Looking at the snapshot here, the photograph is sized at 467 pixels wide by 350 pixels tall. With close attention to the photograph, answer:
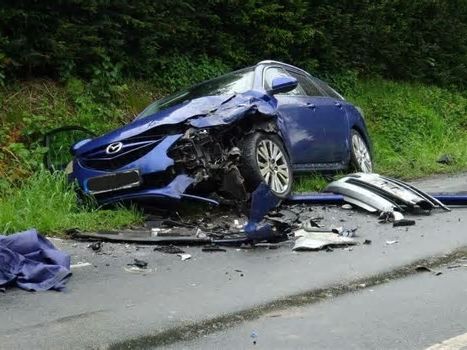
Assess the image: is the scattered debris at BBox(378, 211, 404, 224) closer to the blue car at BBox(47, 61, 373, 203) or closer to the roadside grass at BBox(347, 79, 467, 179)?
the blue car at BBox(47, 61, 373, 203)

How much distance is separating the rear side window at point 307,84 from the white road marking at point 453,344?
246 inches

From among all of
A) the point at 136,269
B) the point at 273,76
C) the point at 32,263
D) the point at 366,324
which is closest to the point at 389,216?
the point at 273,76

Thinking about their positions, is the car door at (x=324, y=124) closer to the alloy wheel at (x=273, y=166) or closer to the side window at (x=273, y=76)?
the side window at (x=273, y=76)

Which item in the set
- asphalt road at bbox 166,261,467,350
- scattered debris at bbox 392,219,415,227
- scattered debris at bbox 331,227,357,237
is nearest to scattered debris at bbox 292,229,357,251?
scattered debris at bbox 331,227,357,237

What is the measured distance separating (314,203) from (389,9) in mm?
10619

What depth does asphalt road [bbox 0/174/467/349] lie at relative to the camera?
4023 mm

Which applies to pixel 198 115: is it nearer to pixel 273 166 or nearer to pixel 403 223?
pixel 273 166

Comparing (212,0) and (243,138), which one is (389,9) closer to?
(212,0)

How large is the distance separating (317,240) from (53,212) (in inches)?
101

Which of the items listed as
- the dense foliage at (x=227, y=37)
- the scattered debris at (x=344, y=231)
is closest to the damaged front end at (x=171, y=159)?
the scattered debris at (x=344, y=231)

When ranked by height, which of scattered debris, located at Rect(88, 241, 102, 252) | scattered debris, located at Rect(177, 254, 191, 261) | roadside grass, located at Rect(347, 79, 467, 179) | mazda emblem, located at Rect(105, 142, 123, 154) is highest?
mazda emblem, located at Rect(105, 142, 123, 154)

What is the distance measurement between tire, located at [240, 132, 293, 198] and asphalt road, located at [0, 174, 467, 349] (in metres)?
1.20

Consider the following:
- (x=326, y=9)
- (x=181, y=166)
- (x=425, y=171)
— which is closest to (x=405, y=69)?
(x=326, y=9)

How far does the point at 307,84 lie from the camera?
10141 mm
